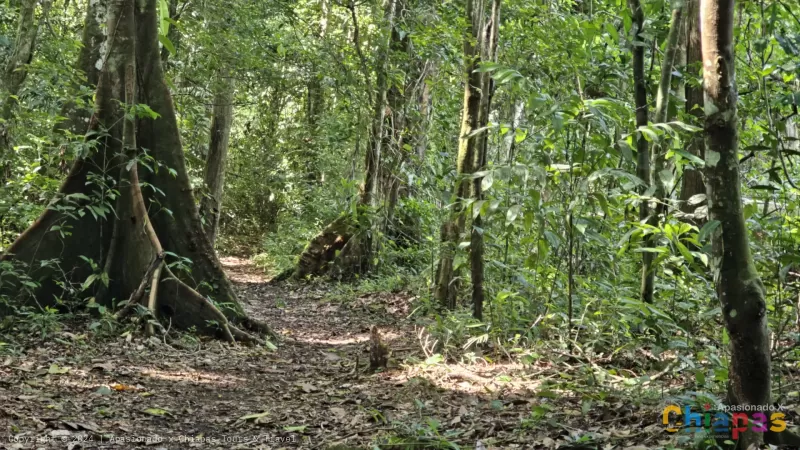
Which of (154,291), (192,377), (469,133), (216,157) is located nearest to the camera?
(192,377)

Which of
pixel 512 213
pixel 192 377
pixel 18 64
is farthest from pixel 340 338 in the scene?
pixel 18 64


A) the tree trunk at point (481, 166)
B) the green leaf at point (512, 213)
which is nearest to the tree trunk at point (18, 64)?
the tree trunk at point (481, 166)

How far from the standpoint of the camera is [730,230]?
2.90m

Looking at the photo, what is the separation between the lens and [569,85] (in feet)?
25.3

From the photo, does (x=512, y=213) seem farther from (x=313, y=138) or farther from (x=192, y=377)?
(x=313, y=138)

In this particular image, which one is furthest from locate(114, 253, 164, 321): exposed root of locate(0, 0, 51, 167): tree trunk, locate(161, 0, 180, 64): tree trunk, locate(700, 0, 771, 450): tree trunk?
locate(700, 0, 771, 450): tree trunk

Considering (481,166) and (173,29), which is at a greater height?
(173,29)

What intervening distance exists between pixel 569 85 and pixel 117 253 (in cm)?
540

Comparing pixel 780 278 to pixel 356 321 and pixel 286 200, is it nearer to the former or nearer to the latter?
pixel 356 321

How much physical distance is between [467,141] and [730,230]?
16.1ft

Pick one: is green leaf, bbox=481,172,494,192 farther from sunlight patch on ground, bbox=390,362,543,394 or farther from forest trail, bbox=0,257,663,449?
sunlight patch on ground, bbox=390,362,543,394

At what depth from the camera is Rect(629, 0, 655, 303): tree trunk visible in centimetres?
520

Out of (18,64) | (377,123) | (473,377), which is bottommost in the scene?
(473,377)

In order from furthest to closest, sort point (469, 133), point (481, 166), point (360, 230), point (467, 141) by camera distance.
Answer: point (360, 230) < point (467, 141) < point (469, 133) < point (481, 166)
